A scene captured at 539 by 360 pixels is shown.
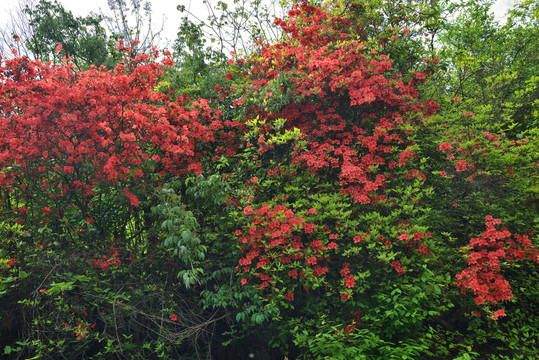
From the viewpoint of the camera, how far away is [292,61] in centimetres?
577

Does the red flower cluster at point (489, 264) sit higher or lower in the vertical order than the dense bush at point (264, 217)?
lower

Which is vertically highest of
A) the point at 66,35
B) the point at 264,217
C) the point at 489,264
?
the point at 66,35

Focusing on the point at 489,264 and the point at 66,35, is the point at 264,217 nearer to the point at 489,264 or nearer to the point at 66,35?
the point at 489,264

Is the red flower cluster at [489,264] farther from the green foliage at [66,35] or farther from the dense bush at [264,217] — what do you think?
the green foliage at [66,35]

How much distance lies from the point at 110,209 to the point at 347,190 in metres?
3.46

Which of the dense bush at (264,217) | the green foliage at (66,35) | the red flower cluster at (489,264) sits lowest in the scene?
the red flower cluster at (489,264)

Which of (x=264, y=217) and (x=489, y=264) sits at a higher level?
(x=264, y=217)

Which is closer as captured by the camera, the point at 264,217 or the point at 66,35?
the point at 264,217

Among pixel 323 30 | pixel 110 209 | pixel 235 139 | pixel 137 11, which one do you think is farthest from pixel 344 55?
pixel 137 11

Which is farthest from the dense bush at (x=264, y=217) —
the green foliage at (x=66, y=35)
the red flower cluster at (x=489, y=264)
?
the green foliage at (x=66, y=35)

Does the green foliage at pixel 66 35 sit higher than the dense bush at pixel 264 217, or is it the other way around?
the green foliage at pixel 66 35

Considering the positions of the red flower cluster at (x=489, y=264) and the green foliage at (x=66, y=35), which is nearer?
the red flower cluster at (x=489, y=264)

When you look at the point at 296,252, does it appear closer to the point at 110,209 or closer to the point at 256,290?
the point at 256,290

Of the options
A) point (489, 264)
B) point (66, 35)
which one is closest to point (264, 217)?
point (489, 264)
